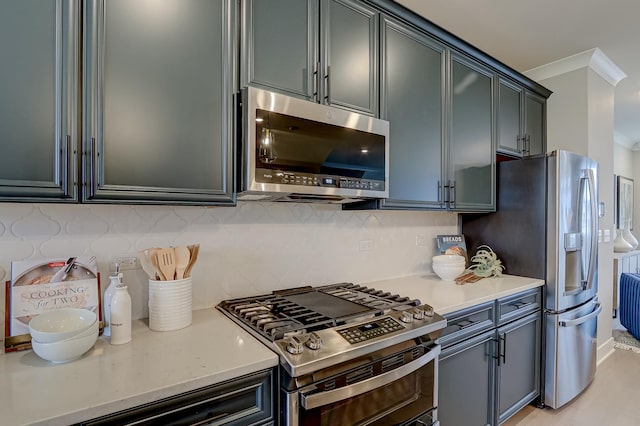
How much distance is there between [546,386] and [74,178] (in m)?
3.03

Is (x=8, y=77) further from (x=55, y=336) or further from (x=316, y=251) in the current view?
(x=316, y=251)

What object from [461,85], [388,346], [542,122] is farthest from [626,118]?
[388,346]

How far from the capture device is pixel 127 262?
4.69ft

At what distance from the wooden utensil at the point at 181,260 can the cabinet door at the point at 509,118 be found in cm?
241

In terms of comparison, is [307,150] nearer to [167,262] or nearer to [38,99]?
[167,262]

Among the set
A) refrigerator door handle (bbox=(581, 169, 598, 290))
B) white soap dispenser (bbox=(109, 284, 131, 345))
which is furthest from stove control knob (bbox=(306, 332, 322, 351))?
refrigerator door handle (bbox=(581, 169, 598, 290))

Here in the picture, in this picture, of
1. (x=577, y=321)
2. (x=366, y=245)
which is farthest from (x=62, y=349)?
(x=577, y=321)

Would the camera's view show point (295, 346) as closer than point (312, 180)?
Yes

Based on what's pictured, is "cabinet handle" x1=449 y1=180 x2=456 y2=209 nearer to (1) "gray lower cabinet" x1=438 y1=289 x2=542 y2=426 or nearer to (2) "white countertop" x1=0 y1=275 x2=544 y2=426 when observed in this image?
(1) "gray lower cabinet" x1=438 y1=289 x2=542 y2=426

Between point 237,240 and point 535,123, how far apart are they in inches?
112

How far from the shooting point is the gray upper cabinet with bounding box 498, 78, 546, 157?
265 centimetres

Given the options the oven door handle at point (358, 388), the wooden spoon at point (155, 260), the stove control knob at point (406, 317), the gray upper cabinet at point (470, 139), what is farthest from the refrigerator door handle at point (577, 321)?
the wooden spoon at point (155, 260)

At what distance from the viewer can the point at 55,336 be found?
1020 millimetres

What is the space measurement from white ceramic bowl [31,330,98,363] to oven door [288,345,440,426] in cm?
69
